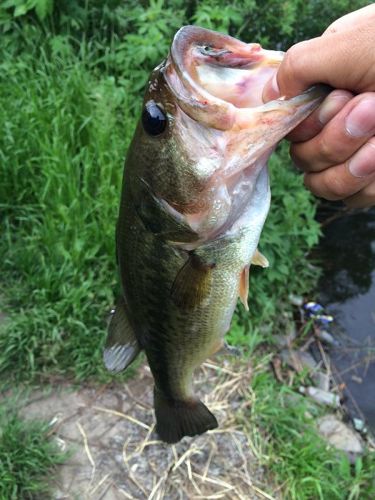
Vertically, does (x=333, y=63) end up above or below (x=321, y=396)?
above

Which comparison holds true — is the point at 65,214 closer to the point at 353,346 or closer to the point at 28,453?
the point at 28,453

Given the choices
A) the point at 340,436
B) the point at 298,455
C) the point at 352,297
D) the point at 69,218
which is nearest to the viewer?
the point at 298,455

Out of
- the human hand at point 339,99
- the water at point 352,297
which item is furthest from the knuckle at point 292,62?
the water at point 352,297

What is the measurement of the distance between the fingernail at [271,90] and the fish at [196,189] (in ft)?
0.06

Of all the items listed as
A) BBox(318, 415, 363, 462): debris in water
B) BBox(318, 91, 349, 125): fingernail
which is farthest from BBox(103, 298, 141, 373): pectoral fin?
BBox(318, 415, 363, 462): debris in water

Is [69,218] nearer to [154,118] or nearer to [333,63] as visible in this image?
[154,118]

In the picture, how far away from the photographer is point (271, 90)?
1.32 m

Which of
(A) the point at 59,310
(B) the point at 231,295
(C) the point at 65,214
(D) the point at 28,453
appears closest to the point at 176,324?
(B) the point at 231,295

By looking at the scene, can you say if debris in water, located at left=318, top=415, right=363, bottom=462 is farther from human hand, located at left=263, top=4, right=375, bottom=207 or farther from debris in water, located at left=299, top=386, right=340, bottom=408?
human hand, located at left=263, top=4, right=375, bottom=207

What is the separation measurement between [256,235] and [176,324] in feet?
1.33

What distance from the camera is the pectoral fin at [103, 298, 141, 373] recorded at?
1.75m

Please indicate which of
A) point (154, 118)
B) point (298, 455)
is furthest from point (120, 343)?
point (298, 455)

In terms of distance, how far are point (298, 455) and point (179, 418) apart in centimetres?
141

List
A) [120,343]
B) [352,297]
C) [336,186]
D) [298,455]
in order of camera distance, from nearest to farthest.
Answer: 1. [336,186]
2. [120,343]
3. [298,455]
4. [352,297]
